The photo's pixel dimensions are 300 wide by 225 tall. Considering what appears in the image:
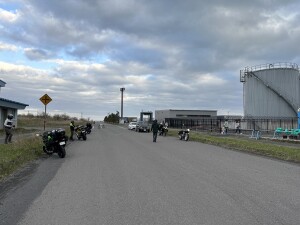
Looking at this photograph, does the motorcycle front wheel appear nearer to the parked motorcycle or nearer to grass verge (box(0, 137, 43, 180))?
grass verge (box(0, 137, 43, 180))

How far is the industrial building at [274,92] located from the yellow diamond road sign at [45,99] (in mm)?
32363

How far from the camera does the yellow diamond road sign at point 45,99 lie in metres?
27.0

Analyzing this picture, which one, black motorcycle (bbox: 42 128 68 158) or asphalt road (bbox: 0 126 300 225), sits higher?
black motorcycle (bbox: 42 128 68 158)

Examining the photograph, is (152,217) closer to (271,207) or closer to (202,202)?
(202,202)

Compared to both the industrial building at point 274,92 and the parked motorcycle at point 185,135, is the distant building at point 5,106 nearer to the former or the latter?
the parked motorcycle at point 185,135

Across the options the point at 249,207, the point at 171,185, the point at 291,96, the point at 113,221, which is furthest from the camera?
the point at 291,96

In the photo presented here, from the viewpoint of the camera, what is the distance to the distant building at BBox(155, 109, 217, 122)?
344 feet

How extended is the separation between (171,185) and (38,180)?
3696 mm

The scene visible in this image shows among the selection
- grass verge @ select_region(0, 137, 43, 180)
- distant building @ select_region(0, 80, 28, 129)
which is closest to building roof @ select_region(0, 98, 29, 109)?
distant building @ select_region(0, 80, 28, 129)

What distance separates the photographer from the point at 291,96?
165 ft

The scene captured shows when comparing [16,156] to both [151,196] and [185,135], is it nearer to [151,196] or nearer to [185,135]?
[151,196]

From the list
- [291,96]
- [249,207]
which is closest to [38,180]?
[249,207]

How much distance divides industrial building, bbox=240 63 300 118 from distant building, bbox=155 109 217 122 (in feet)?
166

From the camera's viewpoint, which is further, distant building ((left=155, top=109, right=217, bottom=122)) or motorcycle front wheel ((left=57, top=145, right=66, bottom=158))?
distant building ((left=155, top=109, right=217, bottom=122))
